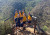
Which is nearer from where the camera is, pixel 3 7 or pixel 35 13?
pixel 35 13

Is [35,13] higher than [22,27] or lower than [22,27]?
higher

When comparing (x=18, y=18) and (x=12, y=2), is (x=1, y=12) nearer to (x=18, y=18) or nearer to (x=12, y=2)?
(x=12, y=2)

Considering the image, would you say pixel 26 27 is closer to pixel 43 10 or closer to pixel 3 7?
pixel 43 10

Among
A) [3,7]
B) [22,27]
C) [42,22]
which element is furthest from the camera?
[3,7]

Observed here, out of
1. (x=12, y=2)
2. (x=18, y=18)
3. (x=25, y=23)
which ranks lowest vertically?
(x=25, y=23)

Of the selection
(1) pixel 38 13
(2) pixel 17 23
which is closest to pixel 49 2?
(1) pixel 38 13

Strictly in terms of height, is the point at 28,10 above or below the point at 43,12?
above

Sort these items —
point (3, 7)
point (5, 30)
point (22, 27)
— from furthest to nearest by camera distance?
point (3, 7) → point (22, 27) → point (5, 30)

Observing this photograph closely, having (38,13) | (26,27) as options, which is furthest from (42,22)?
(26,27)

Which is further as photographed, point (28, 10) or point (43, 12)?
point (28, 10)
